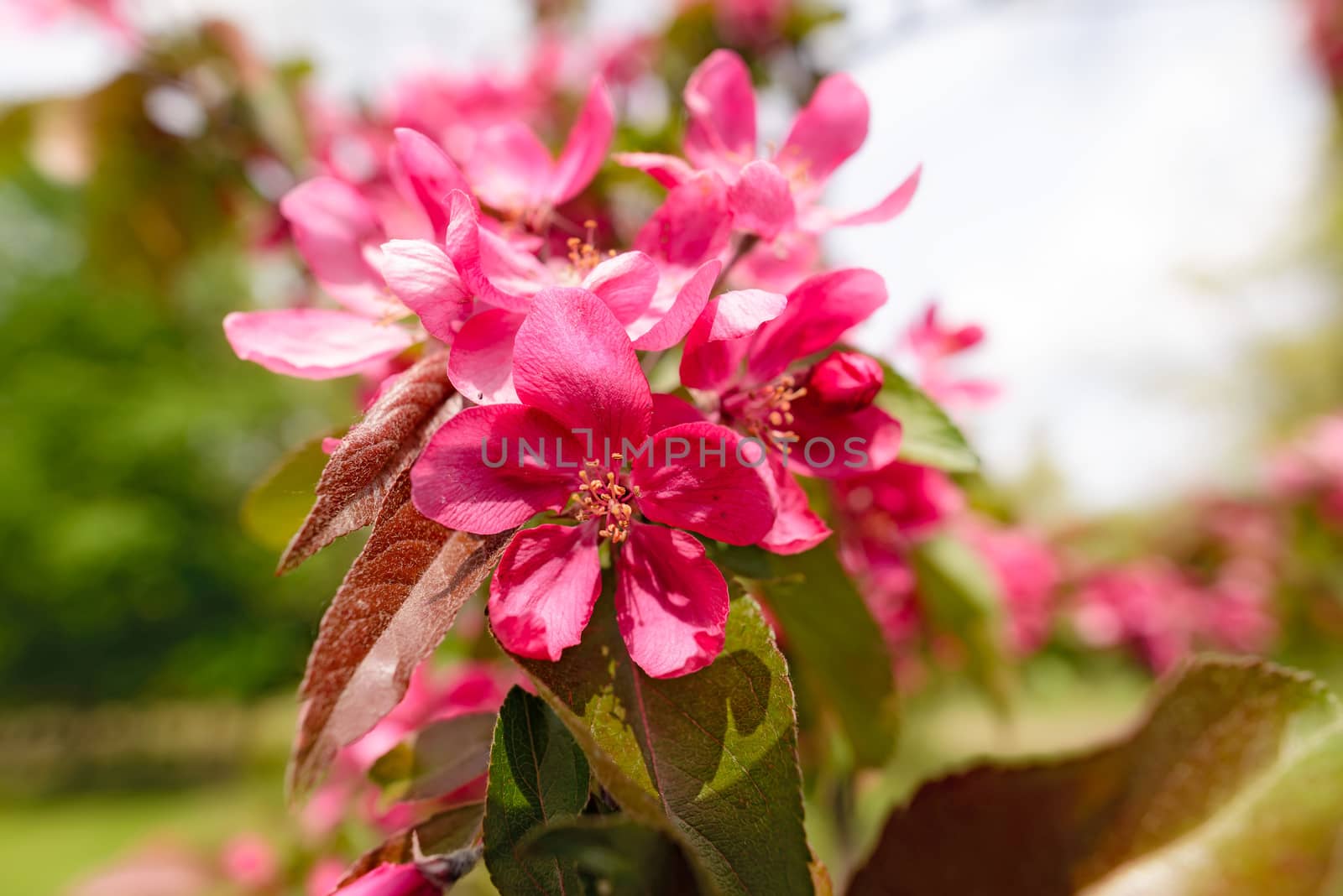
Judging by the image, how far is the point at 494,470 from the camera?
433 mm

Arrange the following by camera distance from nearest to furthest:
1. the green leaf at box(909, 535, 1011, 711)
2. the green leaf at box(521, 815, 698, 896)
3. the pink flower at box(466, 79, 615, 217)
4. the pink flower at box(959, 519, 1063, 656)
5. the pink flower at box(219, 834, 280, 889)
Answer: the green leaf at box(521, 815, 698, 896) → the pink flower at box(466, 79, 615, 217) → the green leaf at box(909, 535, 1011, 711) → the pink flower at box(219, 834, 280, 889) → the pink flower at box(959, 519, 1063, 656)

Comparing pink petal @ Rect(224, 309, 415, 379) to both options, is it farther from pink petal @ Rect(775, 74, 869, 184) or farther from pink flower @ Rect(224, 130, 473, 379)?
pink petal @ Rect(775, 74, 869, 184)

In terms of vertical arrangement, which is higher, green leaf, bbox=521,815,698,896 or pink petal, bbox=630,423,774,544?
pink petal, bbox=630,423,774,544

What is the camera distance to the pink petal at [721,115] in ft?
2.06

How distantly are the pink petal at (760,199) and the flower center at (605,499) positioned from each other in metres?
0.18

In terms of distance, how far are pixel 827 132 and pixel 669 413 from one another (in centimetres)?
33

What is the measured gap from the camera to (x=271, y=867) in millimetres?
1548

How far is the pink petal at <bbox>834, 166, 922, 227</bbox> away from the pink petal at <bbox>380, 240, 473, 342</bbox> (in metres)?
0.28

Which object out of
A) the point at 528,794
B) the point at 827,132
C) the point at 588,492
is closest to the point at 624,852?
the point at 528,794

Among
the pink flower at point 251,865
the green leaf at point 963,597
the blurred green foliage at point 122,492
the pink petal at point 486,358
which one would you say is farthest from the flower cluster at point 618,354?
the blurred green foliage at point 122,492

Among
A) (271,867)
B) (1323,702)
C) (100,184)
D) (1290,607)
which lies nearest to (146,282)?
Answer: (100,184)

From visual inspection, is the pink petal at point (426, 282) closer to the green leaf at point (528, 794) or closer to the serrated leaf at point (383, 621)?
the serrated leaf at point (383, 621)

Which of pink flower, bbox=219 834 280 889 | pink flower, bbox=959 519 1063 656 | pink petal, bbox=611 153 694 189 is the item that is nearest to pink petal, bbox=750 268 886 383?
pink petal, bbox=611 153 694 189

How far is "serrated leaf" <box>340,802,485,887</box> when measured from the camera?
448 mm
